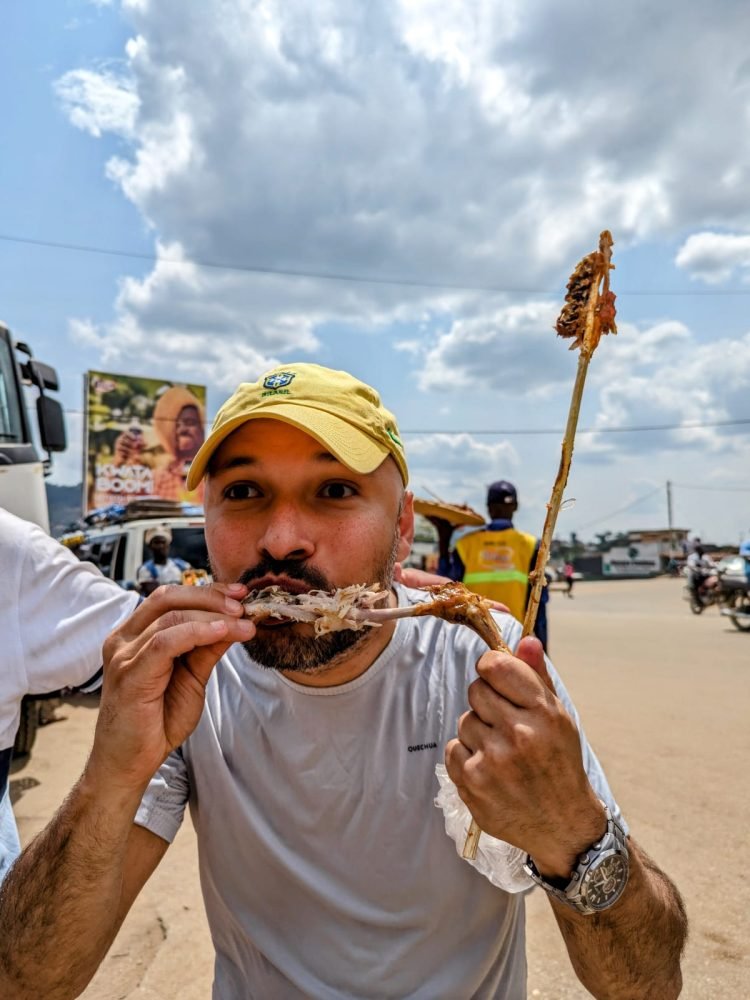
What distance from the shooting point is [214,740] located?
1933 millimetres

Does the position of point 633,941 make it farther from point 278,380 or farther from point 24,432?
point 24,432

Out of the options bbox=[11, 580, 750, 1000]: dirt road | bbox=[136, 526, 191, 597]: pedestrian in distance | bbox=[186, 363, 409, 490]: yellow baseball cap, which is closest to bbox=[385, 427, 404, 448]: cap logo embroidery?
bbox=[186, 363, 409, 490]: yellow baseball cap

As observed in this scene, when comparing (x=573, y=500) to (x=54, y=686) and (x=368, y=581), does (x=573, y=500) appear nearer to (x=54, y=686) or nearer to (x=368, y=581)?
(x=368, y=581)

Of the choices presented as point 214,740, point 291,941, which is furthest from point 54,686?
point 291,941

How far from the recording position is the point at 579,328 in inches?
53.6

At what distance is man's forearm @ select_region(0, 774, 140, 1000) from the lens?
62.0 inches

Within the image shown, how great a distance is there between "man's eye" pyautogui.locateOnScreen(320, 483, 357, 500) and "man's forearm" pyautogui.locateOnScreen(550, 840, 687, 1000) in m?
0.96

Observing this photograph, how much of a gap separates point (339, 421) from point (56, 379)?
608cm

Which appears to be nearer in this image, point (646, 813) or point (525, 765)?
point (525, 765)

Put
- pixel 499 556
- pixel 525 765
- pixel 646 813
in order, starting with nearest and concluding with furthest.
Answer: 1. pixel 525 765
2. pixel 646 813
3. pixel 499 556

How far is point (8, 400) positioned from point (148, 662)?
583 centimetres

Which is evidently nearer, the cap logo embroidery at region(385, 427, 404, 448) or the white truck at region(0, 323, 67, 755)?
the cap logo embroidery at region(385, 427, 404, 448)

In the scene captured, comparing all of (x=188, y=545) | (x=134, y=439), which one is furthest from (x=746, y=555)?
(x=134, y=439)

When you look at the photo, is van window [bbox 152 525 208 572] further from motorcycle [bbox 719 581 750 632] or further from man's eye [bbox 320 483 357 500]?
motorcycle [bbox 719 581 750 632]
